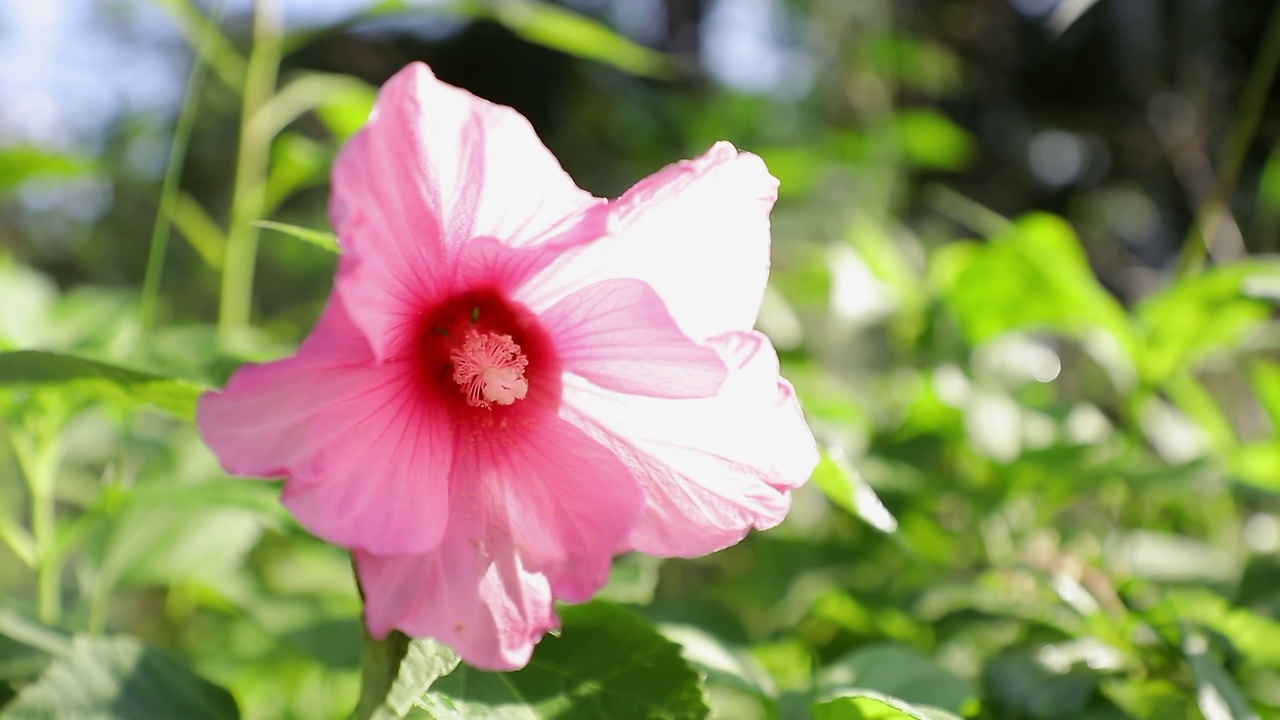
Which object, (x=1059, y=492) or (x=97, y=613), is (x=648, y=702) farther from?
(x=1059, y=492)

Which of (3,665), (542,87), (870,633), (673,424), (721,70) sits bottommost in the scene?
(542,87)

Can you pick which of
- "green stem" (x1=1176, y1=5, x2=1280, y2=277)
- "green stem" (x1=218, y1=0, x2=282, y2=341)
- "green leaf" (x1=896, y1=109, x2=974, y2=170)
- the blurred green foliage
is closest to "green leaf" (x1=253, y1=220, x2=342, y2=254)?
the blurred green foliage

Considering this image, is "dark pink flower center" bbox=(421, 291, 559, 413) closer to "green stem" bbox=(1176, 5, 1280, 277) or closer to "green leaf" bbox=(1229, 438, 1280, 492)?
"green leaf" bbox=(1229, 438, 1280, 492)

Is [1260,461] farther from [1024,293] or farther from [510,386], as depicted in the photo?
[510,386]

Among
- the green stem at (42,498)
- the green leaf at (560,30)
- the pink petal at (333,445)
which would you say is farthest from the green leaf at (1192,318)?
the green stem at (42,498)

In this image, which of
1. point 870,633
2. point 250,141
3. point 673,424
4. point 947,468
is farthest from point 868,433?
point 250,141
